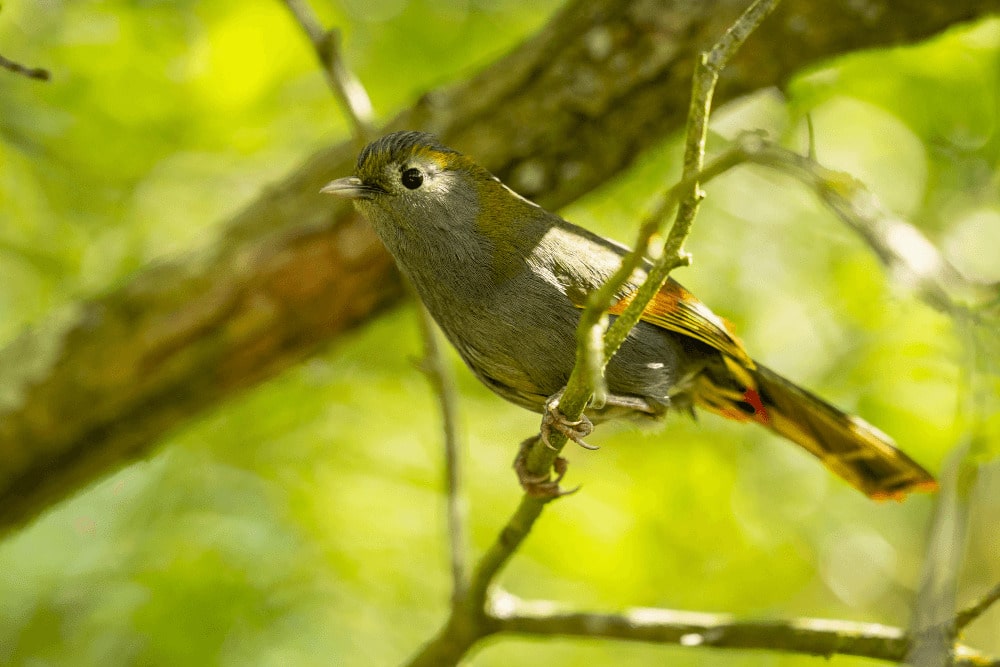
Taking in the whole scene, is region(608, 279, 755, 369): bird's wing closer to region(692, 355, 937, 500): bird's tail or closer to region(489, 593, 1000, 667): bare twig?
region(692, 355, 937, 500): bird's tail

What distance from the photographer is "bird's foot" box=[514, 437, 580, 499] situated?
315 cm

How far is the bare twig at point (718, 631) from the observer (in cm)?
332

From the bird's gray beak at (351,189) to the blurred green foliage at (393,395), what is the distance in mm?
1736

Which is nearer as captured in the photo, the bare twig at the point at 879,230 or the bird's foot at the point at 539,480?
the bare twig at the point at 879,230

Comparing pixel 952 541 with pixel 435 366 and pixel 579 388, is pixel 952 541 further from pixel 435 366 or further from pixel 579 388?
pixel 435 366

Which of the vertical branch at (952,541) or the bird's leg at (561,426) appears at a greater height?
the bird's leg at (561,426)

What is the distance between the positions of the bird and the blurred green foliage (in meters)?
1.19

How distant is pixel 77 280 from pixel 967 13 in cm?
521

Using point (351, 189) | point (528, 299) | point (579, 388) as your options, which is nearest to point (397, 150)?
point (351, 189)

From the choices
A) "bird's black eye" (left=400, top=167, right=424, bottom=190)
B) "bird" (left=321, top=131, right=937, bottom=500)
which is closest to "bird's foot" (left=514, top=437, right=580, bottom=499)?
"bird" (left=321, top=131, right=937, bottom=500)

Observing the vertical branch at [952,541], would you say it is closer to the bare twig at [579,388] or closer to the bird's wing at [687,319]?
the bare twig at [579,388]

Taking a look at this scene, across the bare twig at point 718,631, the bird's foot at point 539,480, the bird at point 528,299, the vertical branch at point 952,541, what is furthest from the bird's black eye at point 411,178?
the vertical branch at point 952,541

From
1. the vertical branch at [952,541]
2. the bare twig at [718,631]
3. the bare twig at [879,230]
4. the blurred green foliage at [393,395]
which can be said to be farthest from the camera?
the blurred green foliage at [393,395]

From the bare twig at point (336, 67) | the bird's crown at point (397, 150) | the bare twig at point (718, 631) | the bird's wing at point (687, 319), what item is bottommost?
the bare twig at point (718, 631)
